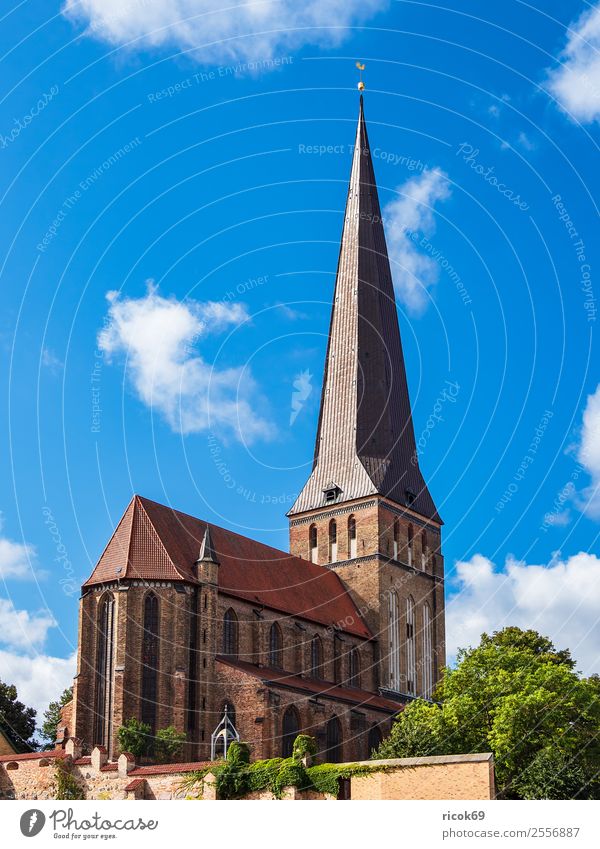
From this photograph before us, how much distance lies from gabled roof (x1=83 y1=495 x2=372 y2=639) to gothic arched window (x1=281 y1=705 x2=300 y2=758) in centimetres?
649

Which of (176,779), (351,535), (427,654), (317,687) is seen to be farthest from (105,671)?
(427,654)

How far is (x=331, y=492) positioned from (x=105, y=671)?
80.5ft

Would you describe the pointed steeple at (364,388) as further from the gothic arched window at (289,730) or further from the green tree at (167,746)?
the green tree at (167,746)

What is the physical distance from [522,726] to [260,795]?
11.7 metres

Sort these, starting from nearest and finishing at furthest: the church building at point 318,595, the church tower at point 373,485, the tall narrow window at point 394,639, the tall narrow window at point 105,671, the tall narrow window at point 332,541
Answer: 1. the tall narrow window at point 105,671
2. the church building at point 318,595
3. the tall narrow window at point 394,639
4. the church tower at point 373,485
5. the tall narrow window at point 332,541

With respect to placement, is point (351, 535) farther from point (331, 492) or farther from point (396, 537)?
point (331, 492)

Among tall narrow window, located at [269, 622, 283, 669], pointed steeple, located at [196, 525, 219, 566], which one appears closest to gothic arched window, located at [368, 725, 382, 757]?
tall narrow window, located at [269, 622, 283, 669]

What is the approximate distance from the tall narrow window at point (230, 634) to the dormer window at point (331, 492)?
16819mm

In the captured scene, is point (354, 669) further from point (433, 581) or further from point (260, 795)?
point (260, 795)

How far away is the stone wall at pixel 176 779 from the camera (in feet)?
112

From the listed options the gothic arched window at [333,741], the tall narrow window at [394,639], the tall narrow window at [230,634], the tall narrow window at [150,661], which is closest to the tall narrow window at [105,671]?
the tall narrow window at [150,661]

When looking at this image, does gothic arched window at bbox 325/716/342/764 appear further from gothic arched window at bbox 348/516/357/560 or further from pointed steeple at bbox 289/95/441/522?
pointed steeple at bbox 289/95/441/522

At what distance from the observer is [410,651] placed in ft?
241
